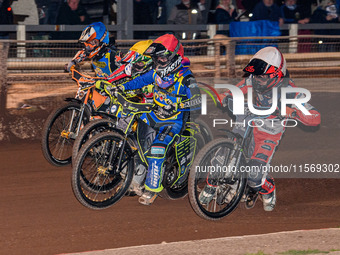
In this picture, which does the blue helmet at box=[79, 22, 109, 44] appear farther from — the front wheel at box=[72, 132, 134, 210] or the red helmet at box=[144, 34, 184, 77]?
the front wheel at box=[72, 132, 134, 210]

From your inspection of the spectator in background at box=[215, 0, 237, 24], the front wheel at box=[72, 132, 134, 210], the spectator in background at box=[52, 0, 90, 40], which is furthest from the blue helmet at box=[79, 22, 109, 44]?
the spectator in background at box=[215, 0, 237, 24]

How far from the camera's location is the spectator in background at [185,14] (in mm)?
14266

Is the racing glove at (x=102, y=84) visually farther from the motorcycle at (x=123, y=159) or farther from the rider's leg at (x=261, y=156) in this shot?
the rider's leg at (x=261, y=156)

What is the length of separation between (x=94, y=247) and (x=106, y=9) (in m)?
8.58

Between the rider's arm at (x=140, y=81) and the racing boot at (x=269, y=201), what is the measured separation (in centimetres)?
183

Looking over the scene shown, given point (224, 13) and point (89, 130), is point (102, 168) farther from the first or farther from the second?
point (224, 13)

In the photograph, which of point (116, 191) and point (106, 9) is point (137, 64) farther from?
point (106, 9)

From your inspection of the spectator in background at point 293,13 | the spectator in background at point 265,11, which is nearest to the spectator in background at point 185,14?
the spectator in background at point 265,11

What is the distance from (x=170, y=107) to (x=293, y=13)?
8651mm

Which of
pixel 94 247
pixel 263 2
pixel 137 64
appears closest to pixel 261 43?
pixel 263 2

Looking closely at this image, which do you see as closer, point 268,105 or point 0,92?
point 268,105

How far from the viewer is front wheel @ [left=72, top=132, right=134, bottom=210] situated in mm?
6941

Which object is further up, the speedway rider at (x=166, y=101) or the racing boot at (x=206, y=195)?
the speedway rider at (x=166, y=101)

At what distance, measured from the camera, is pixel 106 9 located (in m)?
14.1
